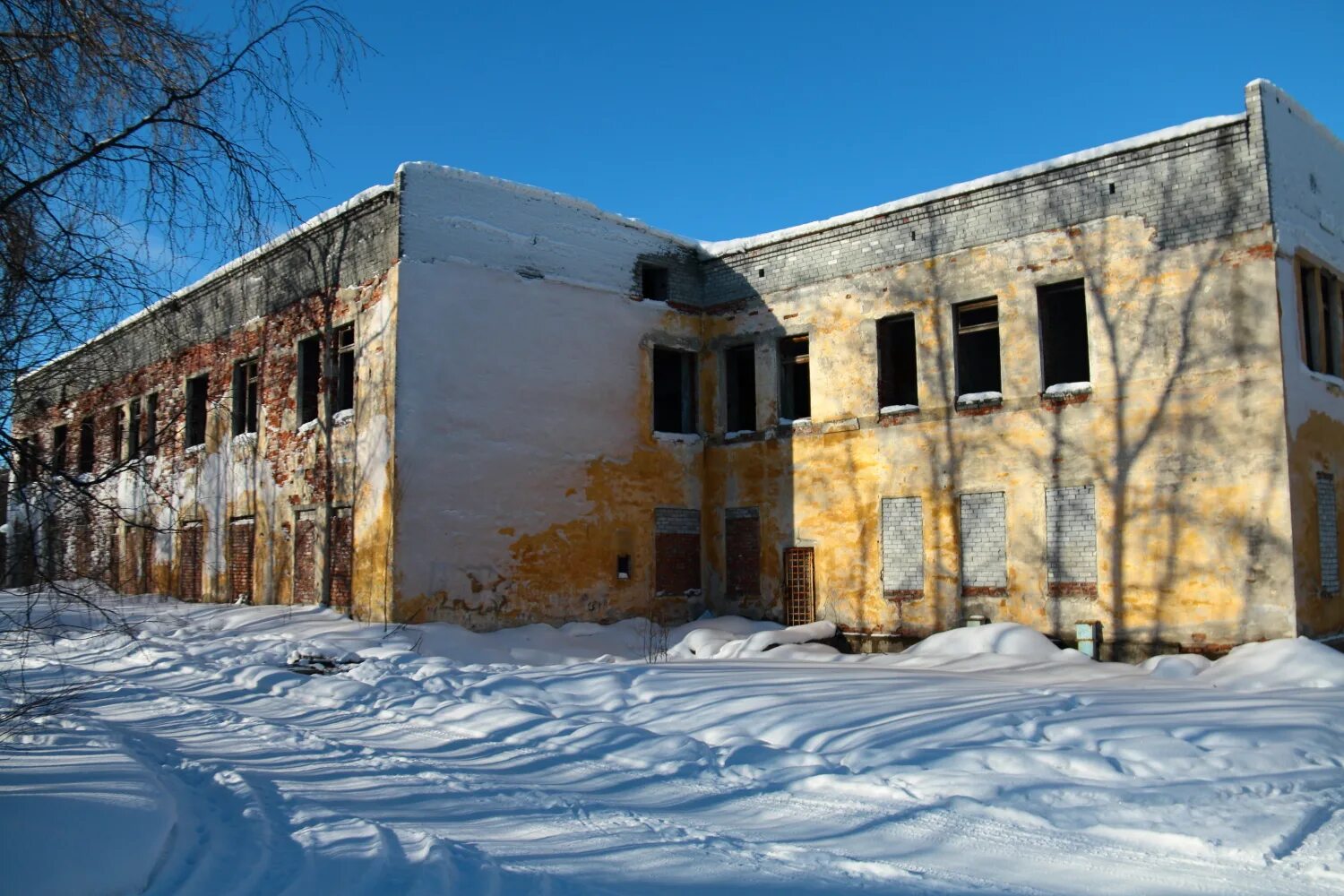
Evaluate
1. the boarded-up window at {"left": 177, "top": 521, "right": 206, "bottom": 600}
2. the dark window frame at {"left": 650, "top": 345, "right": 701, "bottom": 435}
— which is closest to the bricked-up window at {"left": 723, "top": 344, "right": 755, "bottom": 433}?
the dark window frame at {"left": 650, "top": 345, "right": 701, "bottom": 435}

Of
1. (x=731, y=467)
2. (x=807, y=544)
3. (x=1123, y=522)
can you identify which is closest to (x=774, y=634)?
(x=807, y=544)

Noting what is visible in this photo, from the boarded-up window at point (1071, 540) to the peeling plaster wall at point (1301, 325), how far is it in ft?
8.14

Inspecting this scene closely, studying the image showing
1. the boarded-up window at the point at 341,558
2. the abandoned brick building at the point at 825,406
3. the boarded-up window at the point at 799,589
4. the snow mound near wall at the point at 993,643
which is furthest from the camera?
the boarded-up window at the point at 799,589

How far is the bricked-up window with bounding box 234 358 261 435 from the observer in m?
20.8

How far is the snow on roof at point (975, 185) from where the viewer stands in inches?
548

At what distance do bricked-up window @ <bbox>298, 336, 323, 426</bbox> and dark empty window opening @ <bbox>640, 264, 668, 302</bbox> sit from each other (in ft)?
19.8

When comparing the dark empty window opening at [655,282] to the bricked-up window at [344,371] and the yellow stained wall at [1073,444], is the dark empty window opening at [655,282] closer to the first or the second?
the yellow stained wall at [1073,444]

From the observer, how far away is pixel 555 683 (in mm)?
11094

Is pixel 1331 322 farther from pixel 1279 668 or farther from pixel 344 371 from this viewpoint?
pixel 344 371

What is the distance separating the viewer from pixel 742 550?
1867 centimetres

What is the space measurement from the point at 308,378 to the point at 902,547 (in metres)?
11.0

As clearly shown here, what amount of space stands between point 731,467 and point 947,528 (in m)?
4.51

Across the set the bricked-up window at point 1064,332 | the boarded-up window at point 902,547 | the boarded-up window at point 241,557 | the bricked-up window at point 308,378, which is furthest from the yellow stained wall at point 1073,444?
the boarded-up window at point 241,557

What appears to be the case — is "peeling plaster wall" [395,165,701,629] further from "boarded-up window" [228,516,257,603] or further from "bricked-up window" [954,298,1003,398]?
"boarded-up window" [228,516,257,603]
